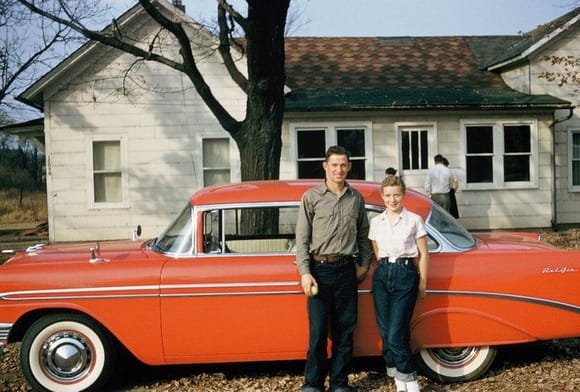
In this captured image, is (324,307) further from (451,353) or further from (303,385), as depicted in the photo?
(451,353)

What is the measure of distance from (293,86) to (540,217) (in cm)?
691

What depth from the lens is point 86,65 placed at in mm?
14305

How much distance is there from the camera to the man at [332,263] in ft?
14.9

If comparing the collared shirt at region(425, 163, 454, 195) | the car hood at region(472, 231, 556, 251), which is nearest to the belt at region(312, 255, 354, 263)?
the car hood at region(472, 231, 556, 251)

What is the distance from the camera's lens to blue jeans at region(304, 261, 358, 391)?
4.55m

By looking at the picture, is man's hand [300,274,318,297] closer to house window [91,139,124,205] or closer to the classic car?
the classic car

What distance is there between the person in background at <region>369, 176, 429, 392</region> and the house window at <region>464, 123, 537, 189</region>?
1072cm

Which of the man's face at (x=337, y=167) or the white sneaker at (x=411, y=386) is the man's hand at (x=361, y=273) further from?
the white sneaker at (x=411, y=386)

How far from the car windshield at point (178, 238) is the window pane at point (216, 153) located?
365 inches

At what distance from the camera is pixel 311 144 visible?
14586 mm

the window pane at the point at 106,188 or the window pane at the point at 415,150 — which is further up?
the window pane at the point at 415,150

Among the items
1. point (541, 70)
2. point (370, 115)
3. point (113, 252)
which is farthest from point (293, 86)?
point (113, 252)

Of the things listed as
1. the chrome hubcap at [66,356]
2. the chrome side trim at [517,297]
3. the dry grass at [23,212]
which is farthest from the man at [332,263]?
the dry grass at [23,212]

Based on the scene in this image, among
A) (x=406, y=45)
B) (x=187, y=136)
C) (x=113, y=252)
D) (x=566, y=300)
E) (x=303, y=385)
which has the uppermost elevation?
(x=406, y=45)
